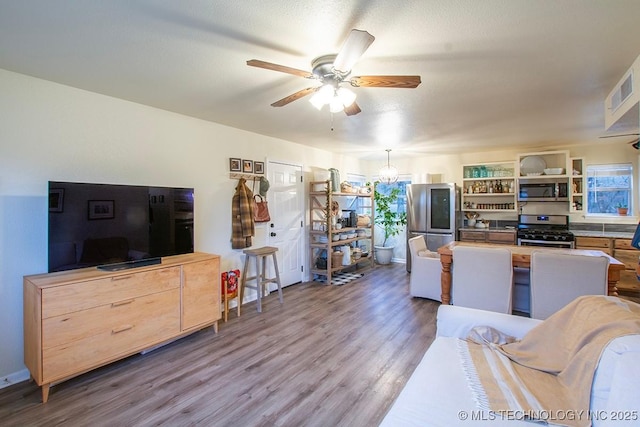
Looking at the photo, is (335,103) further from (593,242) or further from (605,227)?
(605,227)

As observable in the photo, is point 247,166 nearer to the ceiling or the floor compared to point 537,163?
nearer to the floor

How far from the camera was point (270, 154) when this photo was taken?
456cm

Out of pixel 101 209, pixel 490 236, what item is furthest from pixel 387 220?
pixel 101 209

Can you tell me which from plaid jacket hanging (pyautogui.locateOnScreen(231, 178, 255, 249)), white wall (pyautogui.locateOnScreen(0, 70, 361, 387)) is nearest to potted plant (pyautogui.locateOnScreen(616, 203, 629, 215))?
plaid jacket hanging (pyautogui.locateOnScreen(231, 178, 255, 249))

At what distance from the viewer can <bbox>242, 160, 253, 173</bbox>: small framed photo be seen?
4.14m

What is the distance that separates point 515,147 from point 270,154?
4.38 meters

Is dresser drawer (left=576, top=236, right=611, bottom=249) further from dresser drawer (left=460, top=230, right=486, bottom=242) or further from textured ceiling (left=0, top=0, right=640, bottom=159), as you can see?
textured ceiling (left=0, top=0, right=640, bottom=159)

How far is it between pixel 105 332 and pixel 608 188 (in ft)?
23.5

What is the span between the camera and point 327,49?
1.99m

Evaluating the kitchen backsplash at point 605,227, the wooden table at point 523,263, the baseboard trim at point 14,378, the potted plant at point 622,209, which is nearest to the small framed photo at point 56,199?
the baseboard trim at point 14,378

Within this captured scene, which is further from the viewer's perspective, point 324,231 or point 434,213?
point 434,213

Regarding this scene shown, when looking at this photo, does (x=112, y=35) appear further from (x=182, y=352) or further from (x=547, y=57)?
(x=547, y=57)

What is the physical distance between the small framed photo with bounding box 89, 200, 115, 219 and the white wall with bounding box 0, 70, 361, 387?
0.38 metres

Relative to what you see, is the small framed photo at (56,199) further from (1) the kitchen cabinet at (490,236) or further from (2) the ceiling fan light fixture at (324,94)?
(1) the kitchen cabinet at (490,236)
